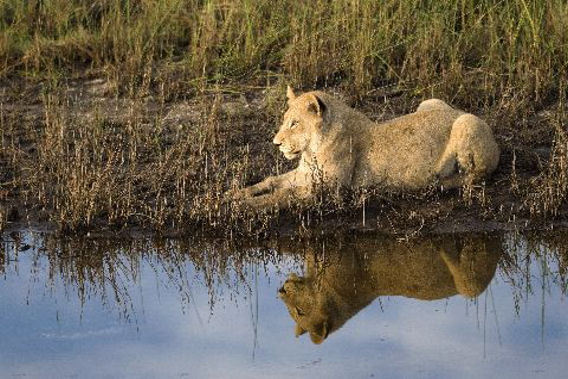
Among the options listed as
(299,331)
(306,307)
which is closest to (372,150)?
(306,307)

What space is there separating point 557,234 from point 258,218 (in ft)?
6.74

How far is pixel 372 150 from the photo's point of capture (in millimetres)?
10688

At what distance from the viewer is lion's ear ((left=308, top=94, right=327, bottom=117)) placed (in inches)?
408

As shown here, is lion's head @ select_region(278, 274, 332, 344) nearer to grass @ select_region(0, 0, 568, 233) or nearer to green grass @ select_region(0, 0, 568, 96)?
grass @ select_region(0, 0, 568, 233)

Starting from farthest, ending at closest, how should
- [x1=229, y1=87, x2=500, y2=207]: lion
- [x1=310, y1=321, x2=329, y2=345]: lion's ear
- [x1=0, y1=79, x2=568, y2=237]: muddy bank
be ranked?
[x1=229, y1=87, x2=500, y2=207]: lion < [x1=0, y1=79, x2=568, y2=237]: muddy bank < [x1=310, y1=321, x2=329, y2=345]: lion's ear

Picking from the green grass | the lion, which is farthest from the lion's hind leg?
the green grass

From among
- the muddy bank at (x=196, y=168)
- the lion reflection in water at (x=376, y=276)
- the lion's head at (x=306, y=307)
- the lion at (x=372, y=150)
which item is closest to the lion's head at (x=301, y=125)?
the lion at (x=372, y=150)

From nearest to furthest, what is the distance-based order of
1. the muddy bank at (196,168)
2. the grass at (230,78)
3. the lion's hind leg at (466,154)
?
1. the muddy bank at (196,168)
2. the lion's hind leg at (466,154)
3. the grass at (230,78)

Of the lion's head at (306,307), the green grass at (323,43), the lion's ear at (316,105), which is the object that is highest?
the green grass at (323,43)

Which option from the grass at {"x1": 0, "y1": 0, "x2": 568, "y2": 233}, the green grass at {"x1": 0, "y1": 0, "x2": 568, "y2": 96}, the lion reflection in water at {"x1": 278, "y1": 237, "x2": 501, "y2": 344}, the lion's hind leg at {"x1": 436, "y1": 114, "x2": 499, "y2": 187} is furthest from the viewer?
the green grass at {"x1": 0, "y1": 0, "x2": 568, "y2": 96}

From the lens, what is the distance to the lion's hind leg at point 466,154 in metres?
10.6

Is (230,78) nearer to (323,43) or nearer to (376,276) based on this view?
(323,43)

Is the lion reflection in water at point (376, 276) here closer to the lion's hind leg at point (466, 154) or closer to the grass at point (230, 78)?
the grass at point (230, 78)

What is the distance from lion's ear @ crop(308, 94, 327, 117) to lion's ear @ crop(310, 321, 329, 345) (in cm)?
240
